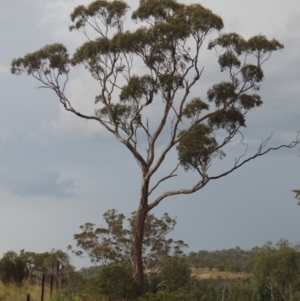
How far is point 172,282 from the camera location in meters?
29.7

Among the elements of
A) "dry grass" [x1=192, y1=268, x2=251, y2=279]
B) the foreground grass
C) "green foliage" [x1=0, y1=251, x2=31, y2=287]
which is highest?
"dry grass" [x1=192, y1=268, x2=251, y2=279]

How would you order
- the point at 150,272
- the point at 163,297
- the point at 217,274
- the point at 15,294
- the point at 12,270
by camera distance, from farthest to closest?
the point at 217,274 < the point at 150,272 < the point at 12,270 < the point at 15,294 < the point at 163,297

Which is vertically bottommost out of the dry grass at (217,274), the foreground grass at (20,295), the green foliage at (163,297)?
the green foliage at (163,297)

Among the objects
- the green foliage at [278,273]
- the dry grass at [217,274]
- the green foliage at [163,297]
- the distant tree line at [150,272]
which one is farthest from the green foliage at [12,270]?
the dry grass at [217,274]

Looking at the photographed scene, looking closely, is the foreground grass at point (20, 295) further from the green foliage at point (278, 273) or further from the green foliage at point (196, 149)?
the green foliage at point (278, 273)

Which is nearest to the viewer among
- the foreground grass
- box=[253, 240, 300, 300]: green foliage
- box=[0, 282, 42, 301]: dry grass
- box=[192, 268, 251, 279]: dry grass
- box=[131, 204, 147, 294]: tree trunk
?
the foreground grass

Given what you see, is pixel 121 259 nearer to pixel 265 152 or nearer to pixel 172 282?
pixel 172 282

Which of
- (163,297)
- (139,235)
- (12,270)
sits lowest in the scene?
(163,297)

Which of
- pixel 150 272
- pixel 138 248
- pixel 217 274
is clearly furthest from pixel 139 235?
pixel 217 274

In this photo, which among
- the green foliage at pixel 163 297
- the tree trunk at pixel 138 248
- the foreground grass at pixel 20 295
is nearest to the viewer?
the foreground grass at pixel 20 295

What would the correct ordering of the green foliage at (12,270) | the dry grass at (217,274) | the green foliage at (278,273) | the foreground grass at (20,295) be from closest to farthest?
the foreground grass at (20,295) → the green foliage at (12,270) → the green foliage at (278,273) → the dry grass at (217,274)

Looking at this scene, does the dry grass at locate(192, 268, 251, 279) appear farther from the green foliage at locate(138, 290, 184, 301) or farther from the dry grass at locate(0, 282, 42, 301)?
the green foliage at locate(138, 290, 184, 301)

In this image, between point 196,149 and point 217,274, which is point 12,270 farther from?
point 217,274

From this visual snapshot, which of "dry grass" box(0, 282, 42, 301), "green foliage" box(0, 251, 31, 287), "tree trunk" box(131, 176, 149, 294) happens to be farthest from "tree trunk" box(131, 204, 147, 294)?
"green foliage" box(0, 251, 31, 287)
